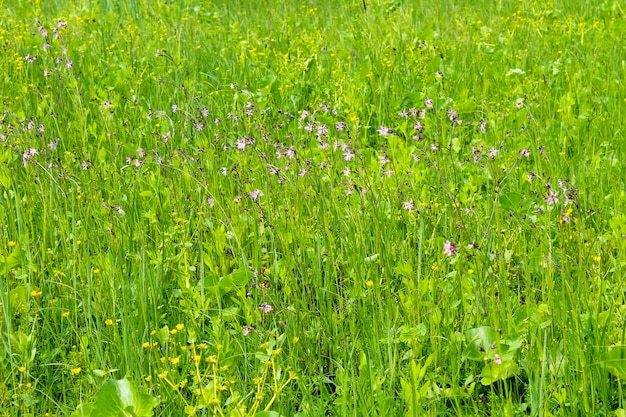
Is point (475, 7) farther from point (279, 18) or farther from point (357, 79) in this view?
point (357, 79)

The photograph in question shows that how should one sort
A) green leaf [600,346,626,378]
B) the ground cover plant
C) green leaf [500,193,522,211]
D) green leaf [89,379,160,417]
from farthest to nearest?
green leaf [500,193,522,211], the ground cover plant, green leaf [600,346,626,378], green leaf [89,379,160,417]

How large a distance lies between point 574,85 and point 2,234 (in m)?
3.03

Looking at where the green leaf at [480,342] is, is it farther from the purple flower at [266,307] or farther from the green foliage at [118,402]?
the green foliage at [118,402]

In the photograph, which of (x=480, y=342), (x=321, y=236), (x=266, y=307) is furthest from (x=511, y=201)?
(x=266, y=307)

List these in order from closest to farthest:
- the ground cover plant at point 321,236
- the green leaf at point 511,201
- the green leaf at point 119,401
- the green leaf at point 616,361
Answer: the green leaf at point 119,401 → the green leaf at point 616,361 → the ground cover plant at point 321,236 → the green leaf at point 511,201

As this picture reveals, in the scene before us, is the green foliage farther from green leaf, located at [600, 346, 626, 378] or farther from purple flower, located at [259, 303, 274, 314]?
green leaf, located at [600, 346, 626, 378]

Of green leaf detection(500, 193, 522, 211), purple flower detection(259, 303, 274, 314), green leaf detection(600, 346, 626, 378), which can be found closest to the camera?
green leaf detection(600, 346, 626, 378)

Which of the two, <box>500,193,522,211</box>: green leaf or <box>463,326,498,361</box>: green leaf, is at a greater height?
<box>500,193,522,211</box>: green leaf

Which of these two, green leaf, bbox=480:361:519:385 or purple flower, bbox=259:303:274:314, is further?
→ purple flower, bbox=259:303:274:314

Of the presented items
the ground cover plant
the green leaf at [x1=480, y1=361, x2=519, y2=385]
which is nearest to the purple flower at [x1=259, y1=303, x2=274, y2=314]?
the ground cover plant

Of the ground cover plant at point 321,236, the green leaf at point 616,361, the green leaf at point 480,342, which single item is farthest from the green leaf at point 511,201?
the green leaf at point 616,361

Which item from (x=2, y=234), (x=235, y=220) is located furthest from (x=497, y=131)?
(x=2, y=234)

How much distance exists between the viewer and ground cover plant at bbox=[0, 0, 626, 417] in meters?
2.28

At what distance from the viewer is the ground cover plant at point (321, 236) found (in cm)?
228
